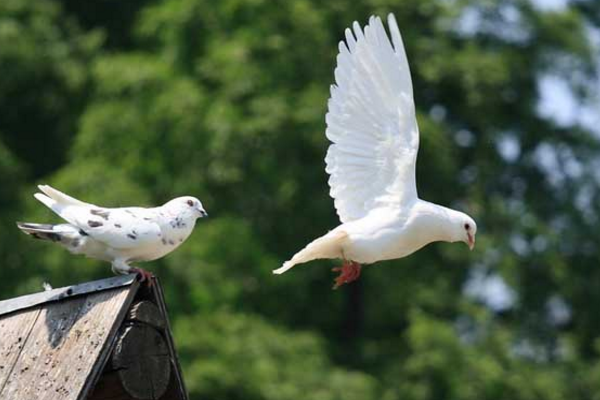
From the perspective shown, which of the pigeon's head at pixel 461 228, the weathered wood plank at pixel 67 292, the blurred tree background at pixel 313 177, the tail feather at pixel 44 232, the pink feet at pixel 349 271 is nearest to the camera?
the weathered wood plank at pixel 67 292

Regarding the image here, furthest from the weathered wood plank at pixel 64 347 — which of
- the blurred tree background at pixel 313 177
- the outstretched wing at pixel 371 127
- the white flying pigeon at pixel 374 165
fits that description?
the blurred tree background at pixel 313 177

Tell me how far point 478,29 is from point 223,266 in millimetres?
6509

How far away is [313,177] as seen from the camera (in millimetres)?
25125

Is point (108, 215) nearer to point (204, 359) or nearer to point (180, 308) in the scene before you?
point (204, 359)

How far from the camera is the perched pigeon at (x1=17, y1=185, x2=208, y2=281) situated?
8.94 m

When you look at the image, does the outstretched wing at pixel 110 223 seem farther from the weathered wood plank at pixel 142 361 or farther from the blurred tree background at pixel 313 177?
the blurred tree background at pixel 313 177

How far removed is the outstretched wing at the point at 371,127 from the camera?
11086 mm

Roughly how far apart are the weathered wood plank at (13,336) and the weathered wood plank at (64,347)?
33 mm

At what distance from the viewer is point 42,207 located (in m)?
23.2

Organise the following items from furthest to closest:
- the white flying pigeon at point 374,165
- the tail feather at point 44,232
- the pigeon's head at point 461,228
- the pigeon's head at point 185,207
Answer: the pigeon's head at point 461,228, the white flying pigeon at point 374,165, the pigeon's head at point 185,207, the tail feather at point 44,232

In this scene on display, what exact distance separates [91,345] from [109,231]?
34.0 inches

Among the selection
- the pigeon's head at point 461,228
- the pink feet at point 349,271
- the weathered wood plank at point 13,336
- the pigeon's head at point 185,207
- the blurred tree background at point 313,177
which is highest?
the pigeon's head at point 185,207

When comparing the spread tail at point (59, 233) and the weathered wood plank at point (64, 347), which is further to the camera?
the spread tail at point (59, 233)

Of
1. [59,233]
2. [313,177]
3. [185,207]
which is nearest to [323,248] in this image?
[185,207]
